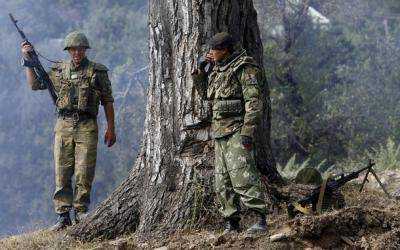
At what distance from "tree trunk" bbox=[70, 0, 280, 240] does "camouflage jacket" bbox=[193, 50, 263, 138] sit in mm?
448

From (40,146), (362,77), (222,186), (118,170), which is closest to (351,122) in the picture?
(362,77)

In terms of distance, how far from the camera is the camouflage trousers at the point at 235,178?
6066 mm

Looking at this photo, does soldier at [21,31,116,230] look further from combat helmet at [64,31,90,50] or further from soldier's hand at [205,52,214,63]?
soldier's hand at [205,52,214,63]

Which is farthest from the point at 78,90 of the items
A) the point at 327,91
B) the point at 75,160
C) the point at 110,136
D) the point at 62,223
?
the point at 327,91

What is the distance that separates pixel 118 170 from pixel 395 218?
20.8m

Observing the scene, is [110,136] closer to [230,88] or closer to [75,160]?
[75,160]

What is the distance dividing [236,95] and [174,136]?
37.4 inches

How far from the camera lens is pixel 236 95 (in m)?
6.16

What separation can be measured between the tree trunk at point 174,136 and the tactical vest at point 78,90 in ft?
2.57

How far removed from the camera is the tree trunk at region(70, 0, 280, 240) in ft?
22.0

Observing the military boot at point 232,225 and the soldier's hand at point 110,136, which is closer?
the military boot at point 232,225

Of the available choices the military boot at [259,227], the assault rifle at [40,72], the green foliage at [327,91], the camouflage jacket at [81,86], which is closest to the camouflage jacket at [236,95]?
the military boot at [259,227]

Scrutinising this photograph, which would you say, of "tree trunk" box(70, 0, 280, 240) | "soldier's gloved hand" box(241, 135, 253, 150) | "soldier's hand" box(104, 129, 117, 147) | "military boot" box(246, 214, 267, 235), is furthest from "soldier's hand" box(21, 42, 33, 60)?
"military boot" box(246, 214, 267, 235)

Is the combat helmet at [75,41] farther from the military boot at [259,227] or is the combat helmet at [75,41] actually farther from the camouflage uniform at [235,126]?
the military boot at [259,227]
